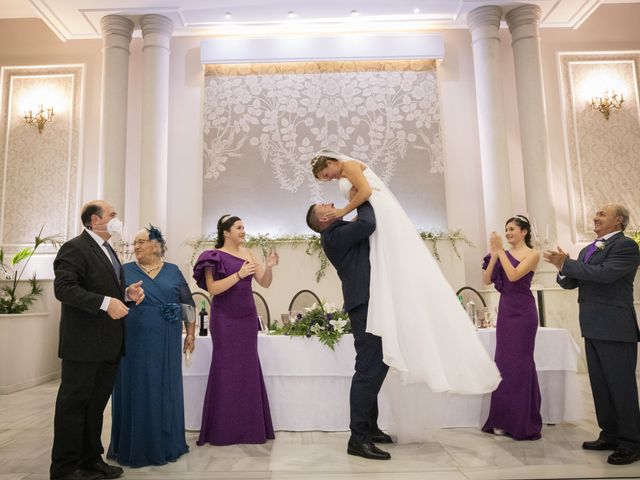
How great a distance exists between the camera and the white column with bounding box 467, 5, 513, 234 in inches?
298

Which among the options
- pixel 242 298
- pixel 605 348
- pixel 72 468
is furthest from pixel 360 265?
pixel 72 468

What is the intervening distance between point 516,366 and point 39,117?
27.6ft

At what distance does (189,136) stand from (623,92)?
7329 mm

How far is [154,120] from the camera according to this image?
7.79m

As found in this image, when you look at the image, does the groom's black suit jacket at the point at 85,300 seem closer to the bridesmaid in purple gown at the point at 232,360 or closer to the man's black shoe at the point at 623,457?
the bridesmaid in purple gown at the point at 232,360

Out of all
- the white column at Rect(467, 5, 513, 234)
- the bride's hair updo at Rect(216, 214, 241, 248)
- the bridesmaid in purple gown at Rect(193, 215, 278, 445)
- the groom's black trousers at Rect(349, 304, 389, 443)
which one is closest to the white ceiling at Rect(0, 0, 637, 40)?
the white column at Rect(467, 5, 513, 234)

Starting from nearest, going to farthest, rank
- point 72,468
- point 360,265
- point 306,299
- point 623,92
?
1. point 72,468
2. point 360,265
3. point 306,299
4. point 623,92

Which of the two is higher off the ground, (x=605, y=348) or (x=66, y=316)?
(x=66, y=316)

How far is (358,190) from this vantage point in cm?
334

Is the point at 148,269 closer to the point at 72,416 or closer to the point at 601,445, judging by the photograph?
the point at 72,416

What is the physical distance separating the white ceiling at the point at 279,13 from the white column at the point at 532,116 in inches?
13.1

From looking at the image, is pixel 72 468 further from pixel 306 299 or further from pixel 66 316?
pixel 306 299

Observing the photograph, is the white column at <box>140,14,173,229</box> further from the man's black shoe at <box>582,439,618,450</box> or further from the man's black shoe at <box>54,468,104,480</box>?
the man's black shoe at <box>582,439,618,450</box>

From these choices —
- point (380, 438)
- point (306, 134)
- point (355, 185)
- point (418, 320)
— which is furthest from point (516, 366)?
point (306, 134)
